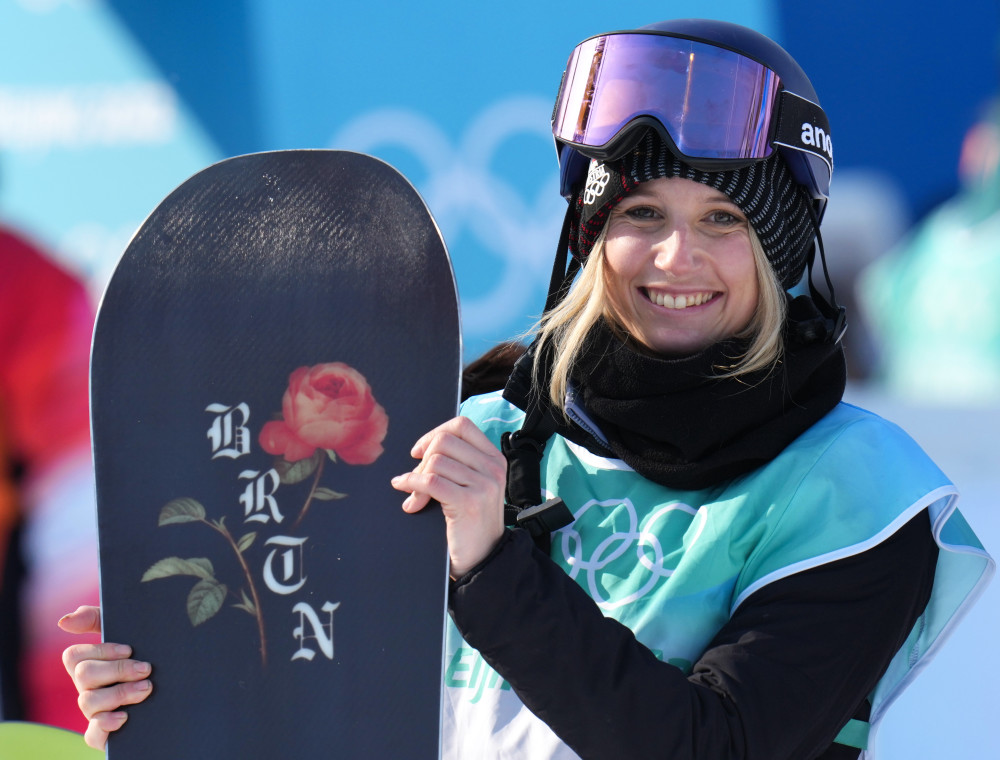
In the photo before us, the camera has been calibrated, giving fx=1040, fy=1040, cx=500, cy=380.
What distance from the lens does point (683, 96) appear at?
147cm

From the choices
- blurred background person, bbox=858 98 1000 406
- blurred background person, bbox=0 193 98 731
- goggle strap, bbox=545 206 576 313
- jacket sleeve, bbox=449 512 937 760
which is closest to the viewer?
jacket sleeve, bbox=449 512 937 760

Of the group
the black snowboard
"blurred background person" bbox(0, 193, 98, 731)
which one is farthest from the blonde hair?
"blurred background person" bbox(0, 193, 98, 731)

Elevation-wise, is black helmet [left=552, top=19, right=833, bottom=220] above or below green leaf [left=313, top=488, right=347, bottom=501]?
above

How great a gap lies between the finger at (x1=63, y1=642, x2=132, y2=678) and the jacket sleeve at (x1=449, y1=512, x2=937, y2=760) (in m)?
0.46

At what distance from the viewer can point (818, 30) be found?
257 centimetres

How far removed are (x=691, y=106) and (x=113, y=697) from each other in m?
1.11

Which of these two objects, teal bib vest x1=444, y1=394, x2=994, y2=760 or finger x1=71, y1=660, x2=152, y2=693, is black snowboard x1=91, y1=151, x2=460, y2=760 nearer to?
finger x1=71, y1=660, x2=152, y2=693

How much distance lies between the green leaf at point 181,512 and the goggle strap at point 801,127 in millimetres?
943

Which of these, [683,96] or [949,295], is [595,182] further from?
[949,295]

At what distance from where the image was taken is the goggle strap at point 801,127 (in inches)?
58.4

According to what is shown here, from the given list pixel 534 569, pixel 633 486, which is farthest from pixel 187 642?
pixel 633 486

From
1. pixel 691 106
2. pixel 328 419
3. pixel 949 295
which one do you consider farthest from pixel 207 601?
pixel 949 295

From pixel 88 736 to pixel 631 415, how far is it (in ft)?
2.77

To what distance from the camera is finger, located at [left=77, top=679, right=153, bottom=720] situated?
134cm
